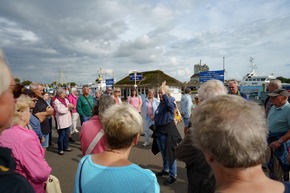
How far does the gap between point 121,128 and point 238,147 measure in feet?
3.33

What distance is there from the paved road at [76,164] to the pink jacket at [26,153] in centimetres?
219

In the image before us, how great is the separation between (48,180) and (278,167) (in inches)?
144

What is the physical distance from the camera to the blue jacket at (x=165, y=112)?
441 centimetres

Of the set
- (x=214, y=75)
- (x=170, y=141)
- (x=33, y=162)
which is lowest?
(x=170, y=141)

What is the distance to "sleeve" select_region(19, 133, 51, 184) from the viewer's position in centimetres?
209

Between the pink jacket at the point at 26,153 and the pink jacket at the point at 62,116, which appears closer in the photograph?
the pink jacket at the point at 26,153

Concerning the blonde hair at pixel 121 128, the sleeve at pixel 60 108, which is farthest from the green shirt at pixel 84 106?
the blonde hair at pixel 121 128

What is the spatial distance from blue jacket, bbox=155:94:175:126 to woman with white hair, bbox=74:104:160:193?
2.58 metres

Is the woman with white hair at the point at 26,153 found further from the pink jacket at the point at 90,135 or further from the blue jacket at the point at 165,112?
the blue jacket at the point at 165,112

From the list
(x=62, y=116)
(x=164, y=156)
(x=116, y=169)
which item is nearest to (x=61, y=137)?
(x=62, y=116)

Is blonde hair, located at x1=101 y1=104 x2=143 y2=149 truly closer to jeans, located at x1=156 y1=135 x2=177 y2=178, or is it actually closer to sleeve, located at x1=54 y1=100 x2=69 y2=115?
jeans, located at x1=156 y1=135 x2=177 y2=178

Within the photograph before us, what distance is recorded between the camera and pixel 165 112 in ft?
14.8

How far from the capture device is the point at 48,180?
2.43 metres

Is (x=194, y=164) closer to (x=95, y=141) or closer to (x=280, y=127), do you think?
(x=95, y=141)
